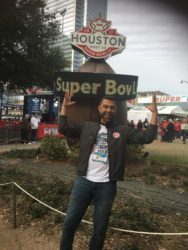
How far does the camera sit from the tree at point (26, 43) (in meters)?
19.5

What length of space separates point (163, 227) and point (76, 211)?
1853mm

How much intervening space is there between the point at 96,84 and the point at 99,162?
766 centimetres

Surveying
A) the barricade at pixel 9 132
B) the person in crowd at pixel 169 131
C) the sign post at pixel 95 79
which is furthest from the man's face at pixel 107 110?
the person in crowd at pixel 169 131

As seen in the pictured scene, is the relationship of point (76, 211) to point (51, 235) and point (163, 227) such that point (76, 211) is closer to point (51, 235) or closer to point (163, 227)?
point (51, 235)

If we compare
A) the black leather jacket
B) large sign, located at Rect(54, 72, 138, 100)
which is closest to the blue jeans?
the black leather jacket

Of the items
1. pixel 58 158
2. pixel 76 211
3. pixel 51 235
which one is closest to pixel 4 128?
pixel 58 158

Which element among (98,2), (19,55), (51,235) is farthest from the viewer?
(19,55)

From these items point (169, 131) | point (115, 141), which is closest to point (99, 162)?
point (115, 141)

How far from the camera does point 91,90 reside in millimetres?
11023

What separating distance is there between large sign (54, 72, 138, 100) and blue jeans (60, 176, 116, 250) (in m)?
7.29

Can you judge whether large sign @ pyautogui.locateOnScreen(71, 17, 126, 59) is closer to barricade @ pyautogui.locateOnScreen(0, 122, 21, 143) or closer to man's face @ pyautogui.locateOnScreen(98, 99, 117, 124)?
man's face @ pyautogui.locateOnScreen(98, 99, 117, 124)

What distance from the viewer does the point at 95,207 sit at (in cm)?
360

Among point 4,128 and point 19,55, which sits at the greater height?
point 19,55

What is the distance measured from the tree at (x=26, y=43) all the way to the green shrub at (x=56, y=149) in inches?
344
